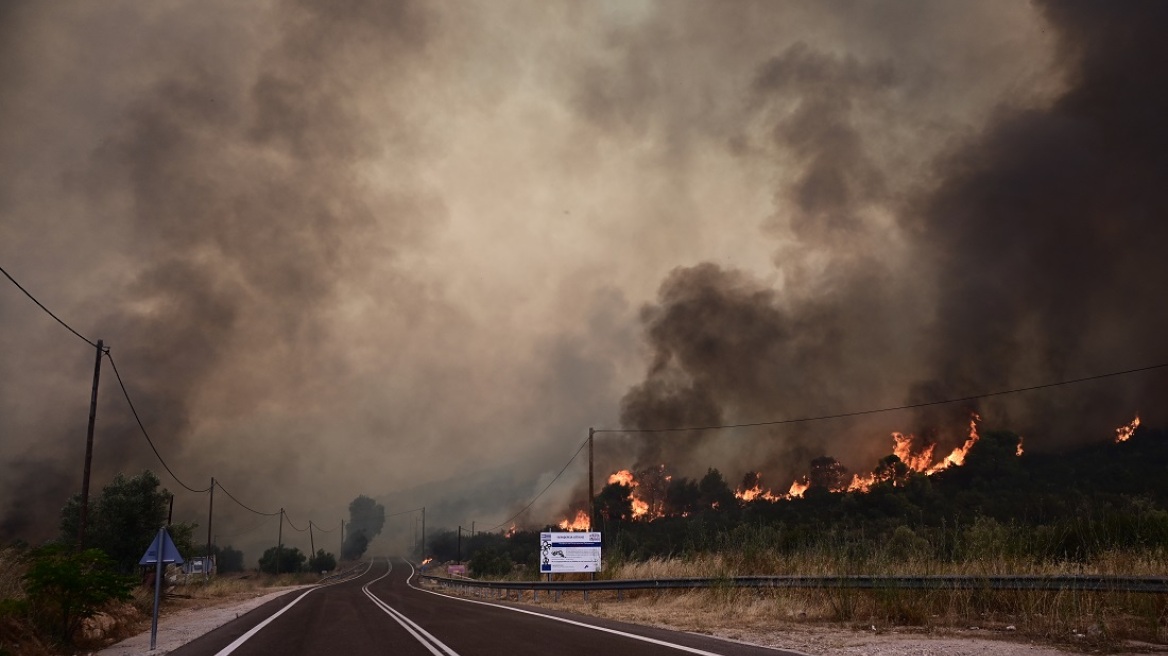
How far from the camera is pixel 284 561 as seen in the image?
5251 inches

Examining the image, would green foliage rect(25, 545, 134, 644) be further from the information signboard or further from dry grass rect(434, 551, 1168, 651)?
the information signboard

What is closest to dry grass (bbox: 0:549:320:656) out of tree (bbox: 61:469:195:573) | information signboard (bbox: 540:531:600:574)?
information signboard (bbox: 540:531:600:574)

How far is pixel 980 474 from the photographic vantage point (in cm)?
11581

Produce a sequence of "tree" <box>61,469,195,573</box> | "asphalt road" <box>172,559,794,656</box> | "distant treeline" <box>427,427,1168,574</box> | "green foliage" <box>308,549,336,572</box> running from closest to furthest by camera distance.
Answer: "asphalt road" <box>172,559,794,656</box>, "tree" <box>61,469,195,573</box>, "distant treeline" <box>427,427,1168,574</box>, "green foliage" <box>308,549,336,572</box>

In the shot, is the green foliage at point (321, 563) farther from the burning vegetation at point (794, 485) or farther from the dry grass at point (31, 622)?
the dry grass at point (31, 622)

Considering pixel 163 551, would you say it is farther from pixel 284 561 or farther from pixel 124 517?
pixel 284 561

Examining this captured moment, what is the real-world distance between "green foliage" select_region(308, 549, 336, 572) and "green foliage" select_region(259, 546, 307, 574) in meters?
2.54

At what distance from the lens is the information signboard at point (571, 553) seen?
1152 inches

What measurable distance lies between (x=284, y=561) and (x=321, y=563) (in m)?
11.1

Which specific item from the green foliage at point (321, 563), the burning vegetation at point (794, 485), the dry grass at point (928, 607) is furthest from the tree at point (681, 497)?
the dry grass at point (928, 607)

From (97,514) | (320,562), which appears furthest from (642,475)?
(97,514)

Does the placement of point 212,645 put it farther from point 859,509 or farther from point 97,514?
→ point 859,509

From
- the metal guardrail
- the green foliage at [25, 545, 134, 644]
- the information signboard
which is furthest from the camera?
the information signboard

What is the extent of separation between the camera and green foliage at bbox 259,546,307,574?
132125 mm
